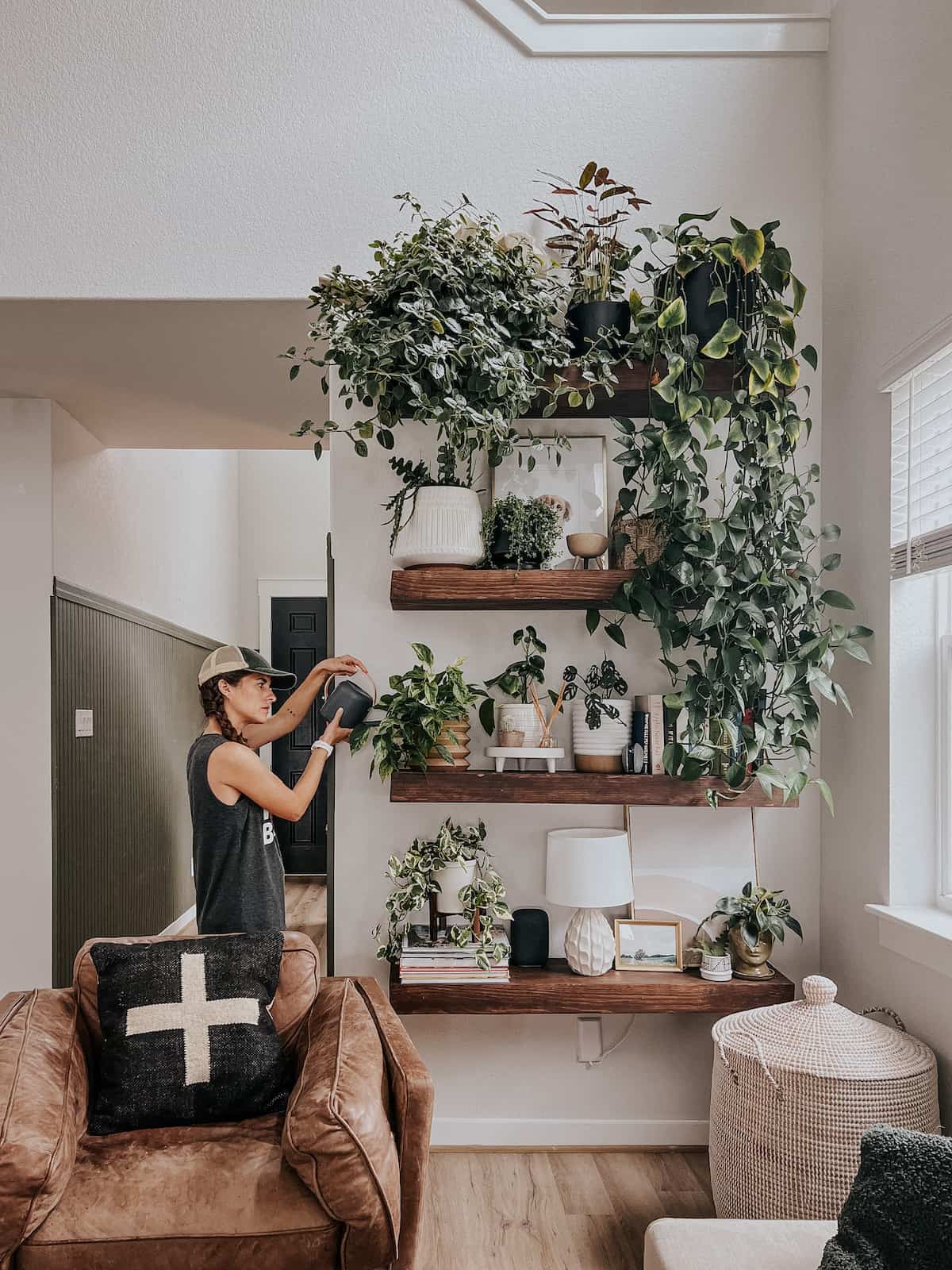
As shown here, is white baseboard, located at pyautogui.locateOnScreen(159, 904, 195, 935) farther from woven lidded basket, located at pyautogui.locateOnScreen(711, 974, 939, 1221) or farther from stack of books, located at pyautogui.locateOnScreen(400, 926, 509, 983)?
woven lidded basket, located at pyautogui.locateOnScreen(711, 974, 939, 1221)

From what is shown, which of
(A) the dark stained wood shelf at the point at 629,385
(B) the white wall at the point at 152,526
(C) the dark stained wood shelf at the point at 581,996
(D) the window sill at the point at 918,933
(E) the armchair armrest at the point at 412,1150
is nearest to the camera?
(E) the armchair armrest at the point at 412,1150

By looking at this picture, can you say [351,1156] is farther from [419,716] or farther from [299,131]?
[299,131]

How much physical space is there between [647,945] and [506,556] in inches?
45.4

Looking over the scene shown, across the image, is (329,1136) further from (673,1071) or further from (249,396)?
(249,396)

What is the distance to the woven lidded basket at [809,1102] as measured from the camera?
2.19m

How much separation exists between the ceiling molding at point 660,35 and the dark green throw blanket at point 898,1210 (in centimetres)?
284

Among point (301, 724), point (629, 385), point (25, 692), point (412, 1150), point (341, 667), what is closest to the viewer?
point (412, 1150)

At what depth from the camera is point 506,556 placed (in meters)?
2.79

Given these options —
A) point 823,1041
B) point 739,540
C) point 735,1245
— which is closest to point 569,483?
point 739,540

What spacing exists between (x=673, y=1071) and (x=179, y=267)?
8.98 feet

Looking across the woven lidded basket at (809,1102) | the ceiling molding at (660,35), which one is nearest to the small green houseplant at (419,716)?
the woven lidded basket at (809,1102)

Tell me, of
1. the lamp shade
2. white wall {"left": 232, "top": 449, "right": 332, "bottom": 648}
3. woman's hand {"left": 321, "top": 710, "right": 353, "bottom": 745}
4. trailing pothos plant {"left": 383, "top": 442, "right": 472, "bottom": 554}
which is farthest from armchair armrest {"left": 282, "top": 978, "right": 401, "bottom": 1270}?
white wall {"left": 232, "top": 449, "right": 332, "bottom": 648}

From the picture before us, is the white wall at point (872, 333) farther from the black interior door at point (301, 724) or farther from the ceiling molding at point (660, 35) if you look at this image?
the black interior door at point (301, 724)

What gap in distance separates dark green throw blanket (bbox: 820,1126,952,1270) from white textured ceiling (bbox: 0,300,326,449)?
8.34 ft
